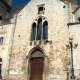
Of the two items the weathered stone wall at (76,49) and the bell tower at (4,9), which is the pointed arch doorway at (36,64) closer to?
the weathered stone wall at (76,49)

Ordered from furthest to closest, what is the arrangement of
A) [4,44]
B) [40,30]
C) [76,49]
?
1. [4,44]
2. [40,30]
3. [76,49]

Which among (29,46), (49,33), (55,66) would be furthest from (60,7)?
(55,66)

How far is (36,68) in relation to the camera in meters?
14.4

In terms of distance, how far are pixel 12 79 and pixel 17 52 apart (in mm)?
3274

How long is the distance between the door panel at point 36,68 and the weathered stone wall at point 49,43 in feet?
2.24

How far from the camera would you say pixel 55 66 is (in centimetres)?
1348

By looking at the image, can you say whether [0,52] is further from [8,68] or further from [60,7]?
[60,7]

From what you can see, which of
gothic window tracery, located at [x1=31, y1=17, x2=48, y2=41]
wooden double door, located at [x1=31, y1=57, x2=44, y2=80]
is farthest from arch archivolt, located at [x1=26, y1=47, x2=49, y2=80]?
gothic window tracery, located at [x1=31, y1=17, x2=48, y2=41]

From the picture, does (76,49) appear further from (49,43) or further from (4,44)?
(4,44)

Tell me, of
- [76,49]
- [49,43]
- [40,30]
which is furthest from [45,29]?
[76,49]

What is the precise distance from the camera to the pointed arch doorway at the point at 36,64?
14.1 meters

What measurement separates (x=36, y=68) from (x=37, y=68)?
126mm

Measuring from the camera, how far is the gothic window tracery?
51.1 ft

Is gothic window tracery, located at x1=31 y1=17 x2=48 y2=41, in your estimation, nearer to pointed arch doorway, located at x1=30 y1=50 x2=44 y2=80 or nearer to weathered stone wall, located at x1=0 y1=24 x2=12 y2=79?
pointed arch doorway, located at x1=30 y1=50 x2=44 y2=80
